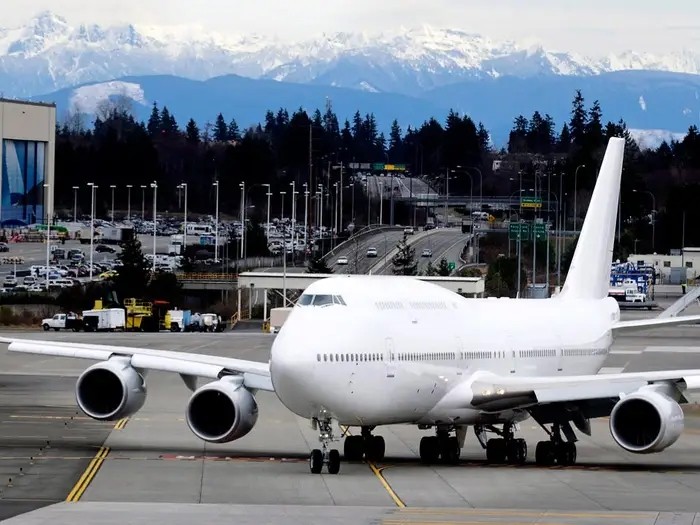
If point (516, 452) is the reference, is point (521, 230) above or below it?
above

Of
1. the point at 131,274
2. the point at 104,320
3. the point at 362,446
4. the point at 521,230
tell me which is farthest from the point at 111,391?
the point at 131,274

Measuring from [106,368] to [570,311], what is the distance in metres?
14.0

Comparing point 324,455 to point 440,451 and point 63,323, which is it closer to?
point 440,451

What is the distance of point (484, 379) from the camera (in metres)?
40.8

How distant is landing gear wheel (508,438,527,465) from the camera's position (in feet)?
136

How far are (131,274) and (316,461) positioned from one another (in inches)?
4544

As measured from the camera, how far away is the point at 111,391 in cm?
4112

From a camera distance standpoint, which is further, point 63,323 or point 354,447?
point 63,323

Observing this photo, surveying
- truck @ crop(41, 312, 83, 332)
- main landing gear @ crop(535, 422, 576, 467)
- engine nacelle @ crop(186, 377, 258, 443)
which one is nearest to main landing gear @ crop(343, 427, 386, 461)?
engine nacelle @ crop(186, 377, 258, 443)

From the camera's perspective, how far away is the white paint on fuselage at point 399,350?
3522 centimetres

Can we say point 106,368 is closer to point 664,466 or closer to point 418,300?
point 418,300

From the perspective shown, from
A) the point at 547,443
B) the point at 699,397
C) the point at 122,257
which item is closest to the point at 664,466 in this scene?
the point at 547,443

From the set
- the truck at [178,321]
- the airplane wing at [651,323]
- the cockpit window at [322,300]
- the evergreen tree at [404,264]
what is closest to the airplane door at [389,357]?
the cockpit window at [322,300]

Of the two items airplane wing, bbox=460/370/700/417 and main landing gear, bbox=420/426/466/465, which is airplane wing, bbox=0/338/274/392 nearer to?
main landing gear, bbox=420/426/466/465
